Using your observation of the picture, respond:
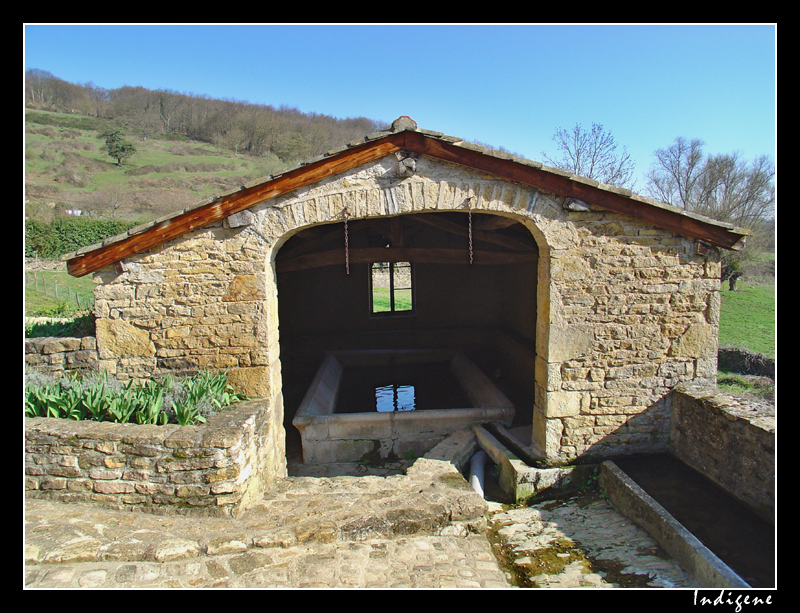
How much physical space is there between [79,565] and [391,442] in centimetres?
403

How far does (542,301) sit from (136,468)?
4480mm

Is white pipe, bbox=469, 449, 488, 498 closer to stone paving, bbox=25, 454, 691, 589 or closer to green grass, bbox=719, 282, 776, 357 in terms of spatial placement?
stone paving, bbox=25, 454, 691, 589

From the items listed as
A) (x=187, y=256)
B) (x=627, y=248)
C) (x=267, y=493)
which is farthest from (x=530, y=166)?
(x=267, y=493)

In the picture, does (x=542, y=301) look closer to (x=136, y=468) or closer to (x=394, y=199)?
(x=394, y=199)

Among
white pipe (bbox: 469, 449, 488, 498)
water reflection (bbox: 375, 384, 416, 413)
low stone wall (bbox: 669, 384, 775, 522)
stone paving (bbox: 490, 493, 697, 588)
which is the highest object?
low stone wall (bbox: 669, 384, 775, 522)

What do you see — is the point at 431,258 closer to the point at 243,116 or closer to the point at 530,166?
the point at 530,166

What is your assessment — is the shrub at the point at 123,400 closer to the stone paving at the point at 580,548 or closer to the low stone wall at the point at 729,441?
the stone paving at the point at 580,548

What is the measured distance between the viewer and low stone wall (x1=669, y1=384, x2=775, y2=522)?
400cm

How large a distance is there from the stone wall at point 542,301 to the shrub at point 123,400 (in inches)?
16.1

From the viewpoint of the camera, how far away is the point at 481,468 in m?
5.87

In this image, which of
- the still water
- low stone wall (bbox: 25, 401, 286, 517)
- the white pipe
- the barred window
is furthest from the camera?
the barred window

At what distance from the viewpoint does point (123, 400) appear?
4.34 metres

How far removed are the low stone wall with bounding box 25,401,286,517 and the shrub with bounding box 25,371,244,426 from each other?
0.86 feet

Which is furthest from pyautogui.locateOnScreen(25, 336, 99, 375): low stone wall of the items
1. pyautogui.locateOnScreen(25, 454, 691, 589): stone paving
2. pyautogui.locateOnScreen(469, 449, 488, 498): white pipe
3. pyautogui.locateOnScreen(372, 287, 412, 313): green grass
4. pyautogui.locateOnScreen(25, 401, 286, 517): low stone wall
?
pyautogui.locateOnScreen(372, 287, 412, 313): green grass
